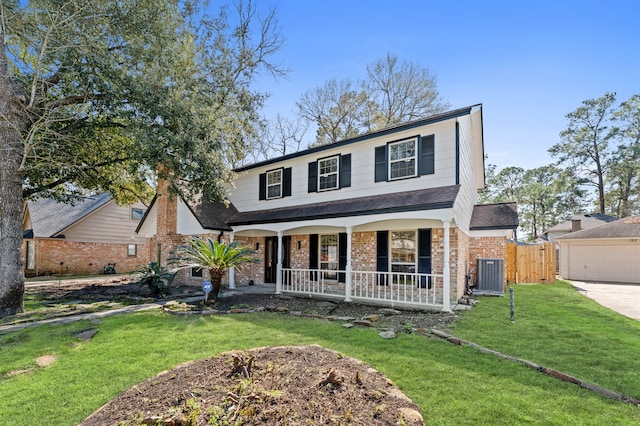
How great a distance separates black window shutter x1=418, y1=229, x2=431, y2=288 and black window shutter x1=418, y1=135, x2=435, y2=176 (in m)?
1.85

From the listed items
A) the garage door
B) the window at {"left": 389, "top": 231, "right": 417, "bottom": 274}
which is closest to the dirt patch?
the window at {"left": 389, "top": 231, "right": 417, "bottom": 274}

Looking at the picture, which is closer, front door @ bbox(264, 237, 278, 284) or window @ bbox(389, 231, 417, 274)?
window @ bbox(389, 231, 417, 274)

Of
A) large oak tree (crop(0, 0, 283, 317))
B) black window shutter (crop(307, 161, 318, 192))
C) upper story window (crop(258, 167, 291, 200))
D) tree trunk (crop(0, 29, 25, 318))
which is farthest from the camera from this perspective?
upper story window (crop(258, 167, 291, 200))

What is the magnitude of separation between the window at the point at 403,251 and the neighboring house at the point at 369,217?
32 mm

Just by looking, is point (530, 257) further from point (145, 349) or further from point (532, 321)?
point (145, 349)

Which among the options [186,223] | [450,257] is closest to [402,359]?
[450,257]

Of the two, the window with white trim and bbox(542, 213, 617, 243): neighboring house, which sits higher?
the window with white trim

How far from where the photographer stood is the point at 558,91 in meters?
11.8

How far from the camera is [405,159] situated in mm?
9859

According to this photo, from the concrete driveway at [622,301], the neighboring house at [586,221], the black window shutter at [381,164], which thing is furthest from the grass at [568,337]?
the neighboring house at [586,221]

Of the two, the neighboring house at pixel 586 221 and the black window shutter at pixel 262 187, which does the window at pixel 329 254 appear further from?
the neighboring house at pixel 586 221

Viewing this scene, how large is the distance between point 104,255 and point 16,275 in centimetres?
1285

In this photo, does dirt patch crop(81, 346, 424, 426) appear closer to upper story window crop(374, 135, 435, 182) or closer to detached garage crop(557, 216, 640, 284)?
upper story window crop(374, 135, 435, 182)

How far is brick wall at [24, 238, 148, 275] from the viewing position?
17703 mm
